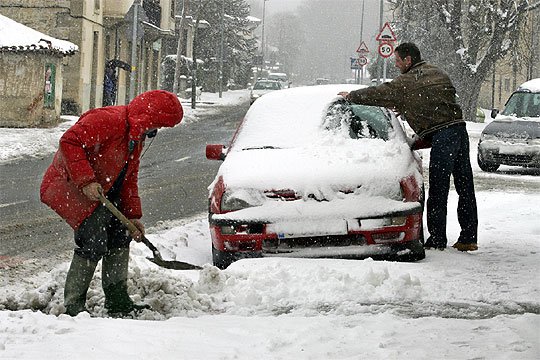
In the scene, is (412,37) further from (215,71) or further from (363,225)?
(363,225)

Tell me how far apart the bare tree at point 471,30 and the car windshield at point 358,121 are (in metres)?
25.4

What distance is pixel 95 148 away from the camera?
456 cm

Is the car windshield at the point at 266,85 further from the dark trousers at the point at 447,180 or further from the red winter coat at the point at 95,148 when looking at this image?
the red winter coat at the point at 95,148

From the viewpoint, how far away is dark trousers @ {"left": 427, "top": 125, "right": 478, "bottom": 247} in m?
6.83

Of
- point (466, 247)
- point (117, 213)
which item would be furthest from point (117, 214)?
point (466, 247)

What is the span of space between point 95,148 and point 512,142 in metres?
12.0

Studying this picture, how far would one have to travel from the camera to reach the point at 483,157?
15648 mm

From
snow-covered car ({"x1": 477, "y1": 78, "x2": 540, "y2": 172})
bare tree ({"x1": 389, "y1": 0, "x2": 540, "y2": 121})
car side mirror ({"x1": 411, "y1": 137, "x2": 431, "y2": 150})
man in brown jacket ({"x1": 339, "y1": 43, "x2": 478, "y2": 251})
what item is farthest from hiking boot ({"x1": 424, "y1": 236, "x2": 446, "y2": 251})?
bare tree ({"x1": 389, "y1": 0, "x2": 540, "y2": 121})

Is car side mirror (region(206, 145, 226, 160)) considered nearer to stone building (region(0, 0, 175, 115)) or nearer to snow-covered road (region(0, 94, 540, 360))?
snow-covered road (region(0, 94, 540, 360))

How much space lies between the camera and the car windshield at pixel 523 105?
16.3 metres

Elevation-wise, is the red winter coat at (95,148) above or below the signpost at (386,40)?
below

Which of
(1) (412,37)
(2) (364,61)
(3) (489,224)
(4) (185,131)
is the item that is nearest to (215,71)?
(2) (364,61)

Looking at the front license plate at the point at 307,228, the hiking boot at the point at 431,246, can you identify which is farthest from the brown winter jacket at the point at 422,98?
the front license plate at the point at 307,228

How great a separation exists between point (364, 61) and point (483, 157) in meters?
28.4
